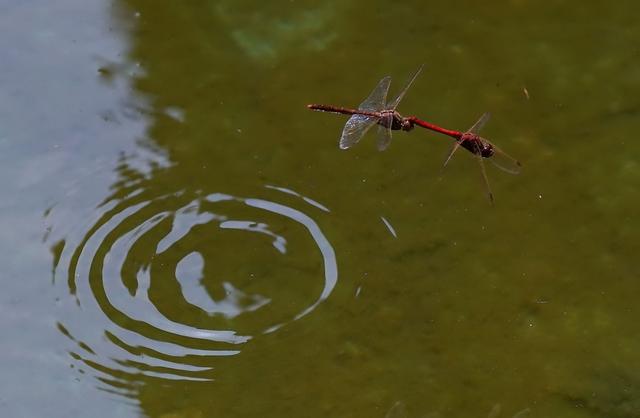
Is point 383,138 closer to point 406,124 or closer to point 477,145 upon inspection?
point 406,124

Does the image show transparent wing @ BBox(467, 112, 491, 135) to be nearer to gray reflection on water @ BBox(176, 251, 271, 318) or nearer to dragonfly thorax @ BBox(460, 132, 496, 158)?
dragonfly thorax @ BBox(460, 132, 496, 158)

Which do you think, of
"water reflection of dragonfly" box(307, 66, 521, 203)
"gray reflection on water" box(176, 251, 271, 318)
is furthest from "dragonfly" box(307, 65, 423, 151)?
"gray reflection on water" box(176, 251, 271, 318)

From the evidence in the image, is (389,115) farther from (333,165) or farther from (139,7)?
(139,7)

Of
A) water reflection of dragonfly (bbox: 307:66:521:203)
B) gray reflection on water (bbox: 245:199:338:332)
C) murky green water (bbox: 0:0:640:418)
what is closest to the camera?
murky green water (bbox: 0:0:640:418)

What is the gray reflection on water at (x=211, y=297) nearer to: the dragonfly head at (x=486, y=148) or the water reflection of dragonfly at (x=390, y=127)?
the water reflection of dragonfly at (x=390, y=127)

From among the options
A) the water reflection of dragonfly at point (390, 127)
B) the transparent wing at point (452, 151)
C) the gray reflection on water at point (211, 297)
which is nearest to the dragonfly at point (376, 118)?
the water reflection of dragonfly at point (390, 127)

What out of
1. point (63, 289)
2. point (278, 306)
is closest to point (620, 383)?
point (278, 306)
